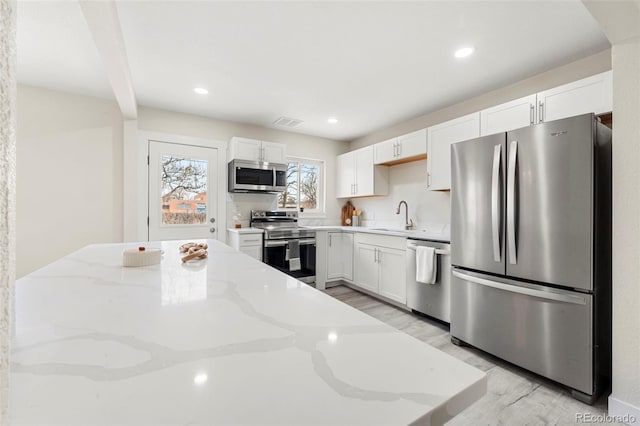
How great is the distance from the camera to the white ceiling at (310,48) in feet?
5.77

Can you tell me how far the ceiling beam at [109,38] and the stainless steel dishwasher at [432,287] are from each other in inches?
113

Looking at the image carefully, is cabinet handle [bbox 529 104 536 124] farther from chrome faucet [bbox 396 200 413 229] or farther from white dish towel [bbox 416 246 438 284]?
chrome faucet [bbox 396 200 413 229]

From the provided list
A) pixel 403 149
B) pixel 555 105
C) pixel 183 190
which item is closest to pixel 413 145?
pixel 403 149

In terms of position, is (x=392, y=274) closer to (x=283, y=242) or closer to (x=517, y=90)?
(x=283, y=242)

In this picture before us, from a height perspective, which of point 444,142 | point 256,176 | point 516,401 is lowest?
point 516,401

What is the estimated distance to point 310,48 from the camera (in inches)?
84.4

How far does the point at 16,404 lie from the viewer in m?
0.34

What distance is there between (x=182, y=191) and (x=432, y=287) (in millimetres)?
3156

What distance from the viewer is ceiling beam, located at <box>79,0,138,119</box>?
148cm

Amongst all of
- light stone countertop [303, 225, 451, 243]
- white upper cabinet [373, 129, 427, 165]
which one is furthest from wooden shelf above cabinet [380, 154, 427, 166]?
light stone countertop [303, 225, 451, 243]

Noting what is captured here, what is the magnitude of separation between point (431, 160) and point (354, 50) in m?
1.56

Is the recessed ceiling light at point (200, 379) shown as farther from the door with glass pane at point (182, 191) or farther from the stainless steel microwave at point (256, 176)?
the door with glass pane at point (182, 191)

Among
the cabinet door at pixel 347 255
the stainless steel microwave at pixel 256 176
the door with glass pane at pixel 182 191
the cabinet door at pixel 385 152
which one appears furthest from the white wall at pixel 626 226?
the door with glass pane at pixel 182 191

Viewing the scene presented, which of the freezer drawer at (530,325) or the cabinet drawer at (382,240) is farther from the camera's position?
the cabinet drawer at (382,240)
